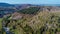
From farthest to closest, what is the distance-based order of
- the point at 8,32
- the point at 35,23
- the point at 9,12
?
1. the point at 35,23
2. the point at 9,12
3. the point at 8,32

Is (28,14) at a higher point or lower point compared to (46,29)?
higher

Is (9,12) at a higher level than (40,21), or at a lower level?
higher

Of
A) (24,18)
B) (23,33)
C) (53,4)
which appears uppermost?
(53,4)

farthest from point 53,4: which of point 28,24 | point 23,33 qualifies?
point 23,33

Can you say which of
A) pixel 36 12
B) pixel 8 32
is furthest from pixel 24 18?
pixel 8 32

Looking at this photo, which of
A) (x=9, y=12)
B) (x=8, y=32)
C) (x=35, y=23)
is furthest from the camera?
(x=35, y=23)

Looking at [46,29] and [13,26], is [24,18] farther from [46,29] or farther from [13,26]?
[46,29]

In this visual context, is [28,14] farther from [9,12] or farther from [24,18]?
[9,12]

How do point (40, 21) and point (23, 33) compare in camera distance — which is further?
point (40, 21)

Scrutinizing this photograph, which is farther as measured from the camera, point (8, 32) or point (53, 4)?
point (53, 4)
